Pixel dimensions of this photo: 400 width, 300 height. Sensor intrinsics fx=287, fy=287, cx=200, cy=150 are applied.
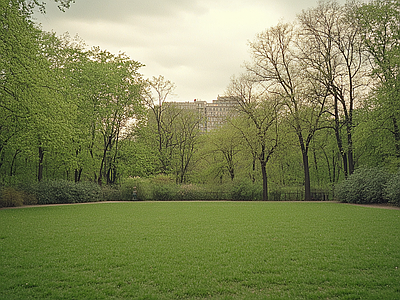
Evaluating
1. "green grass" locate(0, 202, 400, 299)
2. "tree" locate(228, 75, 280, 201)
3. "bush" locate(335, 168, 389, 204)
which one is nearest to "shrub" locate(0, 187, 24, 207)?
"green grass" locate(0, 202, 400, 299)

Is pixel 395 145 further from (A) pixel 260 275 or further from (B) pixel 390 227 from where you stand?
(A) pixel 260 275

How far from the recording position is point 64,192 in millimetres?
24312

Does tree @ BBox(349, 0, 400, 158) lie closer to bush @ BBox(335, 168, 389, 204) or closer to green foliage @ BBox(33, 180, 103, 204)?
bush @ BBox(335, 168, 389, 204)

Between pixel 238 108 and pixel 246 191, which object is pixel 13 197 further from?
pixel 238 108

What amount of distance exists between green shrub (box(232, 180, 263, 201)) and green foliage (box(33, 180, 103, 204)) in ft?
45.3

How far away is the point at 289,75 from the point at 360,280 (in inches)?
1075

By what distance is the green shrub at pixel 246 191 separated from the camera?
2997cm

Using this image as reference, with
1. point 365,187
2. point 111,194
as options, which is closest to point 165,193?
point 111,194

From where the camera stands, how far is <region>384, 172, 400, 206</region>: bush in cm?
1828

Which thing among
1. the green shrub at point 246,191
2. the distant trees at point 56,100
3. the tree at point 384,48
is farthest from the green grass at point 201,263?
the green shrub at point 246,191

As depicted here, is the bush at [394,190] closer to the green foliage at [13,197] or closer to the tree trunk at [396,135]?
the tree trunk at [396,135]

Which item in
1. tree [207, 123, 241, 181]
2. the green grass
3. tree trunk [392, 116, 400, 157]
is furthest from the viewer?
tree [207, 123, 241, 181]

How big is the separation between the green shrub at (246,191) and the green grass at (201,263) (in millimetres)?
18882

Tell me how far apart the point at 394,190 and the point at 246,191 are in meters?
14.0
